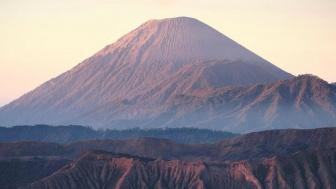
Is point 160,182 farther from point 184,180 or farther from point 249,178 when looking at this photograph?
point 249,178

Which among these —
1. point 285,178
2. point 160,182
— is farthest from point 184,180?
point 285,178

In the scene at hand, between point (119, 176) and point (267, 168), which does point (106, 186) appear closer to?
point (119, 176)

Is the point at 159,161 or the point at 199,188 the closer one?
the point at 199,188

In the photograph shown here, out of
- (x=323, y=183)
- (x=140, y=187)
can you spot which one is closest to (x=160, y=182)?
(x=140, y=187)

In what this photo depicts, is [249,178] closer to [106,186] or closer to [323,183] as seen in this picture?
[323,183]

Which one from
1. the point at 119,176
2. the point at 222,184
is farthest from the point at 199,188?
the point at 119,176
